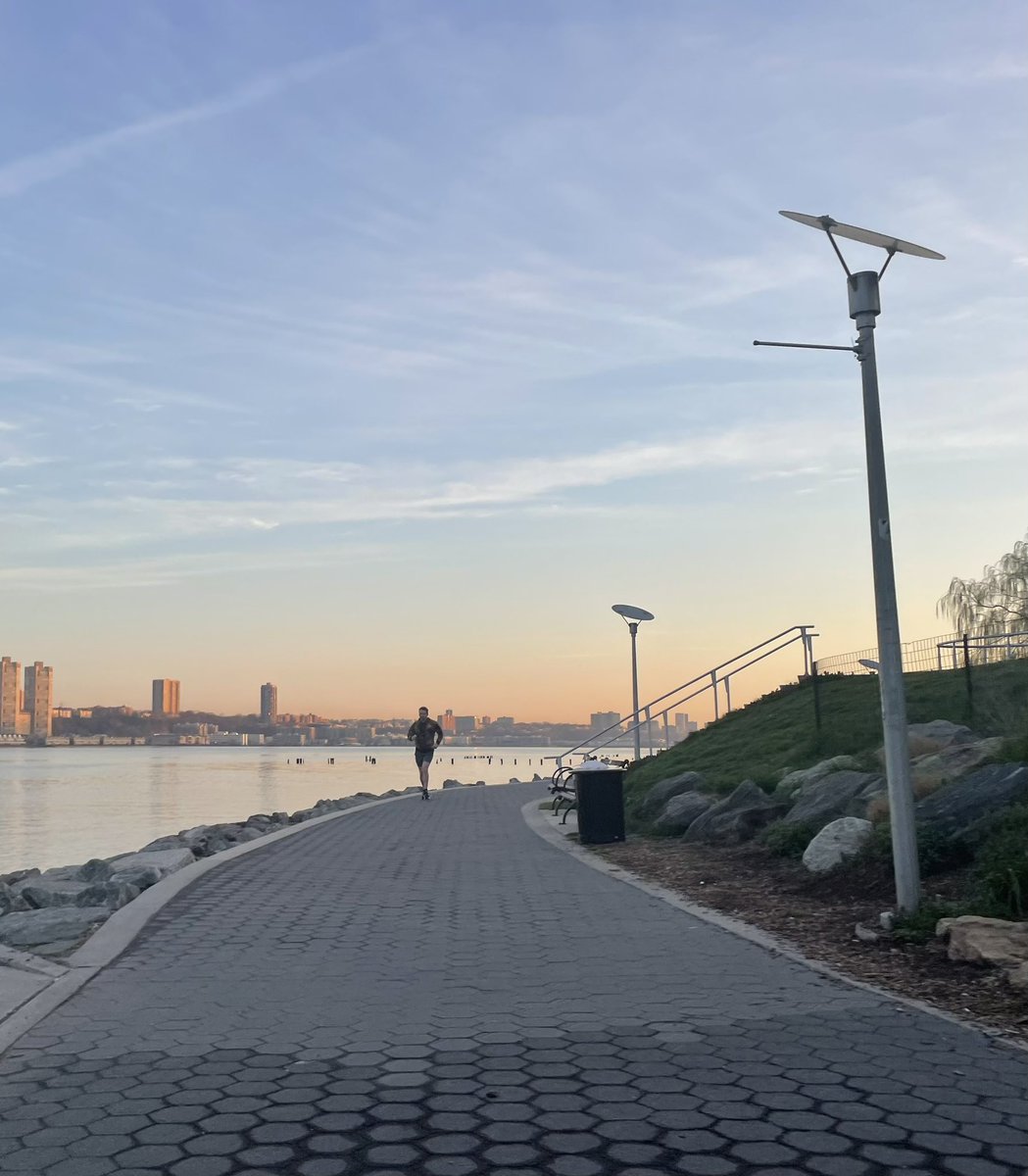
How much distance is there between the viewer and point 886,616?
328 inches

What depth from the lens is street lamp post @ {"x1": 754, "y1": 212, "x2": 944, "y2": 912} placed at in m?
8.12

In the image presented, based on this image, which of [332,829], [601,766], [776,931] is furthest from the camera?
[332,829]

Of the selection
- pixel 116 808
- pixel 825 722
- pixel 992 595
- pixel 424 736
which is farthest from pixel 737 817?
pixel 116 808

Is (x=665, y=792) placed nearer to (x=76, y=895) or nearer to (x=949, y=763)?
A: (x=949, y=763)

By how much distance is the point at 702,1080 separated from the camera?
5.00 m

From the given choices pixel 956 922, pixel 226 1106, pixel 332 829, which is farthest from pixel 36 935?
pixel 332 829

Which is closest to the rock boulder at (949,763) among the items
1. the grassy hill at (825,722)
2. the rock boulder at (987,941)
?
the grassy hill at (825,722)

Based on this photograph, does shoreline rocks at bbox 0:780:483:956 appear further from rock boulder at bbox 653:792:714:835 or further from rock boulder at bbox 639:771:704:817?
rock boulder at bbox 639:771:704:817

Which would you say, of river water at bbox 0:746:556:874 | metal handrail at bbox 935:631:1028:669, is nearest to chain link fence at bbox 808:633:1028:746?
metal handrail at bbox 935:631:1028:669

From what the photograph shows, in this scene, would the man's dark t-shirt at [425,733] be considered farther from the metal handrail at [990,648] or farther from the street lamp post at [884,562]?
the street lamp post at [884,562]

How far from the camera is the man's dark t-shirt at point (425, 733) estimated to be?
24422 mm

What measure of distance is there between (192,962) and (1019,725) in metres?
9.65

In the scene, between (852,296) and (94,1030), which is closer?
(94,1030)

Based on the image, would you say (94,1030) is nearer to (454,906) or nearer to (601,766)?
(454,906)
